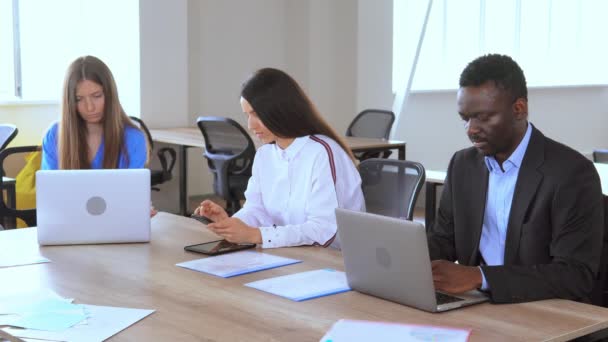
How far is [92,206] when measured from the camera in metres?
2.73

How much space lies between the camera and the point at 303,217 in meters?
2.87

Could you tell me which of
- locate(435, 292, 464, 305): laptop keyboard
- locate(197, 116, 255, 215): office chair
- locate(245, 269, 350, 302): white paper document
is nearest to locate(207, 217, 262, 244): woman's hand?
locate(245, 269, 350, 302): white paper document

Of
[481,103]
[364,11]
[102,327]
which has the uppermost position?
[364,11]

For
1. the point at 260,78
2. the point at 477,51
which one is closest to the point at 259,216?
the point at 260,78

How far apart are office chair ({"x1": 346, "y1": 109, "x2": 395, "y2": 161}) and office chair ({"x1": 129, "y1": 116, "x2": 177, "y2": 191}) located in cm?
143

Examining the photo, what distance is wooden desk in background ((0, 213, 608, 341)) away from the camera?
5.91 ft

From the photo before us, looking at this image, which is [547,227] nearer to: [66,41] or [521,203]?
[521,203]

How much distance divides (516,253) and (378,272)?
461mm

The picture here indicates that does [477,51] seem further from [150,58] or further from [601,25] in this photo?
[150,58]

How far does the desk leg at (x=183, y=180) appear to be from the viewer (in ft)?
21.7

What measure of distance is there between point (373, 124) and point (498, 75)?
465cm

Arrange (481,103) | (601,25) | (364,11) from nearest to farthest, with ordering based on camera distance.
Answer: (481,103), (364,11), (601,25)

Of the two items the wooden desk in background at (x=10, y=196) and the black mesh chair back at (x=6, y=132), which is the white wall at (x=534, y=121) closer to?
the black mesh chair back at (x=6, y=132)

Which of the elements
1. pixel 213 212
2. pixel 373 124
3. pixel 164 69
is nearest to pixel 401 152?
pixel 373 124
